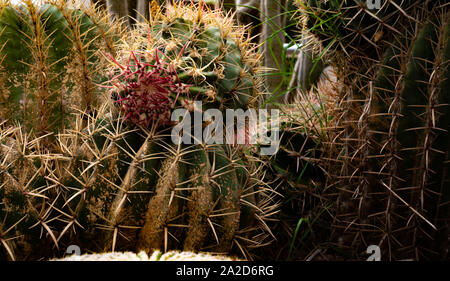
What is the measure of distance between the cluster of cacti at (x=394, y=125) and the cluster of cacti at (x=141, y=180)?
333 mm

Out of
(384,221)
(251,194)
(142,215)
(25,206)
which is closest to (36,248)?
(25,206)

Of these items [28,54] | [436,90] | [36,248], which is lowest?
[36,248]

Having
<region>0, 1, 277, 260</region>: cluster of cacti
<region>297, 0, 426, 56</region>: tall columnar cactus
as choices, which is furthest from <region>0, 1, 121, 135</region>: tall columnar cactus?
<region>297, 0, 426, 56</region>: tall columnar cactus

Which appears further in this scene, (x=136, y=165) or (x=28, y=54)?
(x=28, y=54)

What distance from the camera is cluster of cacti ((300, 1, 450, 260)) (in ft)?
3.00

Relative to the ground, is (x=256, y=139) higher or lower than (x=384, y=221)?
higher

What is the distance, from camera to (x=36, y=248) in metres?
0.83

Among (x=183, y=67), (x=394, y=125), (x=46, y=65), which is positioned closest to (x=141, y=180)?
(x=183, y=67)

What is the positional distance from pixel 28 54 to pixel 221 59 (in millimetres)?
560

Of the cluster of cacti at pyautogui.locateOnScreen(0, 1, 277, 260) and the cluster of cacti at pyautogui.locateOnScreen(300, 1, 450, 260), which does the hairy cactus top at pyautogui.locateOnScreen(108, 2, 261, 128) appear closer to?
the cluster of cacti at pyautogui.locateOnScreen(0, 1, 277, 260)

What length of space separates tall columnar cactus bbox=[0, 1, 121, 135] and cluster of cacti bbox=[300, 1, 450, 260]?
2.27 feet

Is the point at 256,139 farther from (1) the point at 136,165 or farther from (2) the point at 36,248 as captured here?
(2) the point at 36,248

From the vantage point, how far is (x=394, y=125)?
0.95 metres

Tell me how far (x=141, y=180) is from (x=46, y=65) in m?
0.49
